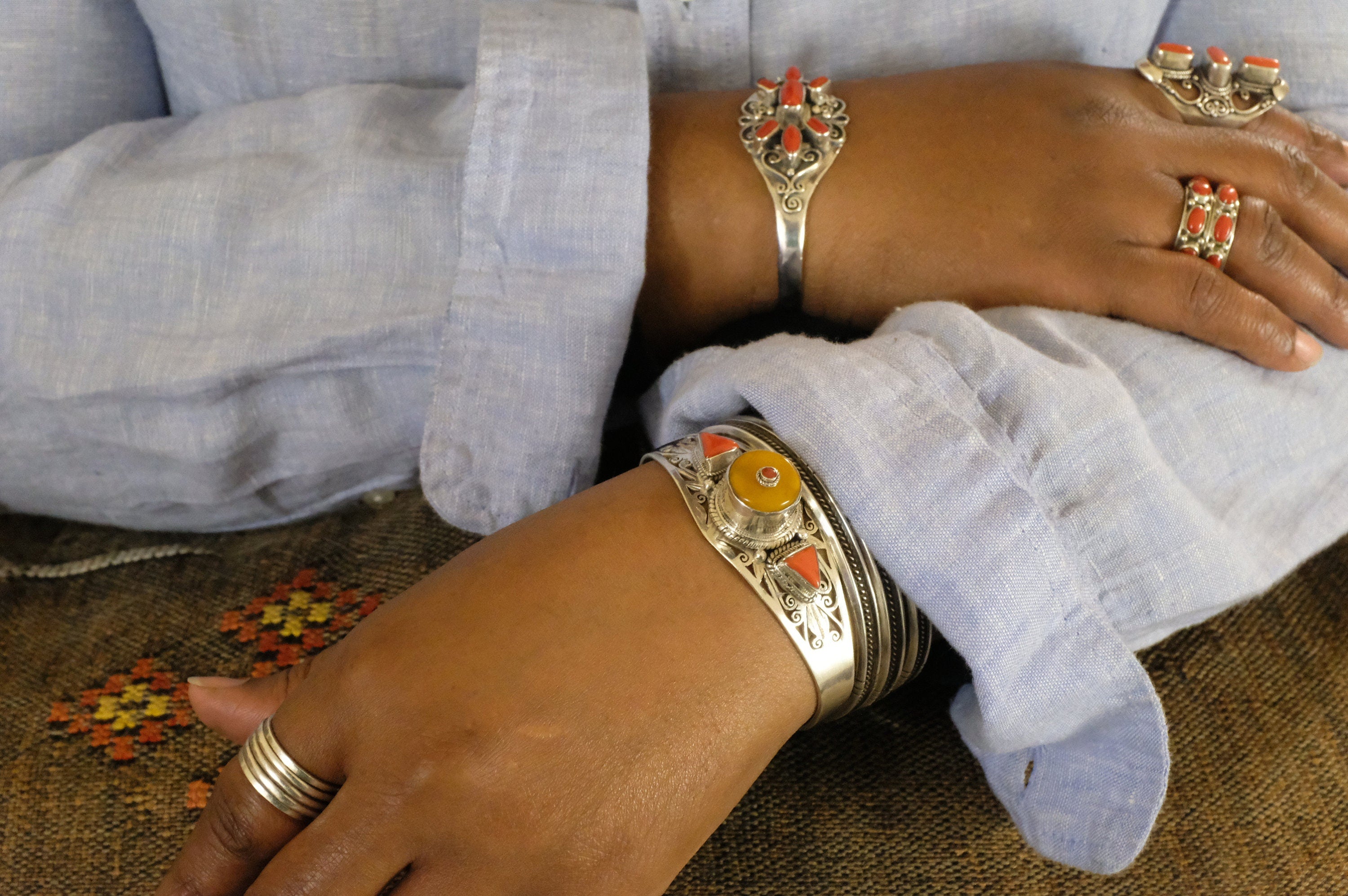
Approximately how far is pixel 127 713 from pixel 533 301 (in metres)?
0.34

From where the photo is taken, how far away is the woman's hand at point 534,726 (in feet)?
1.19

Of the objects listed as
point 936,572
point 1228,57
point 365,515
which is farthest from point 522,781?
point 1228,57

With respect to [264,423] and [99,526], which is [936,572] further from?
[99,526]

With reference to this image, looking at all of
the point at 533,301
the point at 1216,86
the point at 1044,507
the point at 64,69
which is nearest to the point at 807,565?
the point at 1044,507

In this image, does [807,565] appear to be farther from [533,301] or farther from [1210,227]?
[1210,227]

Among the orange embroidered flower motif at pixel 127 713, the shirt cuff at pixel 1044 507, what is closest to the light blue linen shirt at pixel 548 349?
the shirt cuff at pixel 1044 507

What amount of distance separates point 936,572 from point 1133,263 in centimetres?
27

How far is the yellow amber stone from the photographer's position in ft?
1.31

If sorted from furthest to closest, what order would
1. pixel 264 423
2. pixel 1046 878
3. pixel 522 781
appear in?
pixel 264 423 → pixel 1046 878 → pixel 522 781

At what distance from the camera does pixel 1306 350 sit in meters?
0.52

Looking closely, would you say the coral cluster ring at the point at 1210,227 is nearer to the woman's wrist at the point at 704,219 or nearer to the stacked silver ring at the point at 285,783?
the woman's wrist at the point at 704,219

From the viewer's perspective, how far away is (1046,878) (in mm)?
475

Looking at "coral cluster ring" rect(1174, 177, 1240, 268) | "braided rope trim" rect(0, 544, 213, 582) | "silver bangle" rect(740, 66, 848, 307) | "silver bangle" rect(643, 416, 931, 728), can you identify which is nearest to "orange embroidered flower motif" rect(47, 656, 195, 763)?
"braided rope trim" rect(0, 544, 213, 582)

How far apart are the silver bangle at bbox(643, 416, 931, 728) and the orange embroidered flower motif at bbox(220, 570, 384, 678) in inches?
10.0
